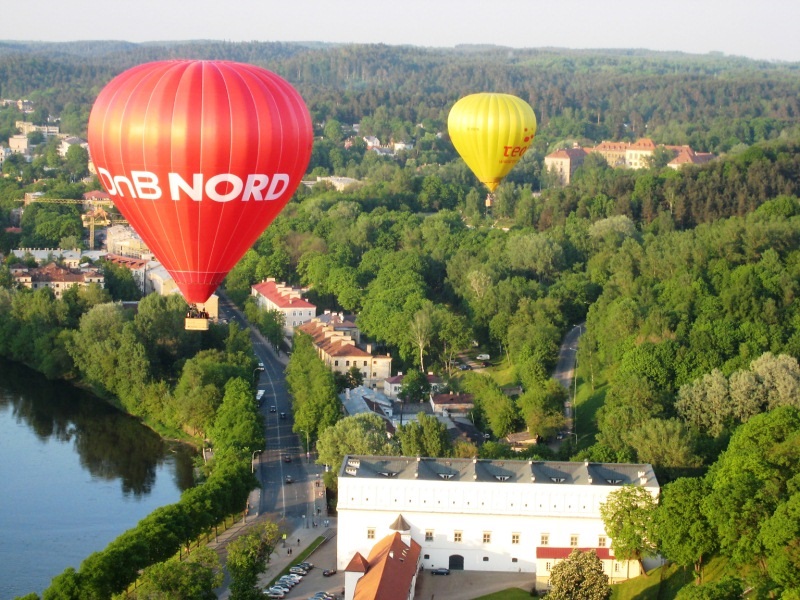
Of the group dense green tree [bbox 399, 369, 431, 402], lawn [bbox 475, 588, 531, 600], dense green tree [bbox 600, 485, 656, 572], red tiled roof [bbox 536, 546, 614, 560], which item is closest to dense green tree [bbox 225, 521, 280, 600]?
lawn [bbox 475, 588, 531, 600]

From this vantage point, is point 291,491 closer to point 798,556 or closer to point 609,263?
point 798,556

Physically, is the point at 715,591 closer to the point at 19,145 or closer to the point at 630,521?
the point at 630,521

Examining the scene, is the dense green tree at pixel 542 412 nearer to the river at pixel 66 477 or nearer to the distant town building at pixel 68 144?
the river at pixel 66 477

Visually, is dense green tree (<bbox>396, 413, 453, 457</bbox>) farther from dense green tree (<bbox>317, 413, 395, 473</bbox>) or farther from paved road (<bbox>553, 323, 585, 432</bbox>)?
paved road (<bbox>553, 323, 585, 432</bbox>)

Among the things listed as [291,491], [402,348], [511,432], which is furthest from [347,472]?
[402,348]

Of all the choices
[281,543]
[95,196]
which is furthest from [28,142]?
[281,543]

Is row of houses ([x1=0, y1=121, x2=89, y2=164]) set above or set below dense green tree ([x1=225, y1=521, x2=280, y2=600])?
below
